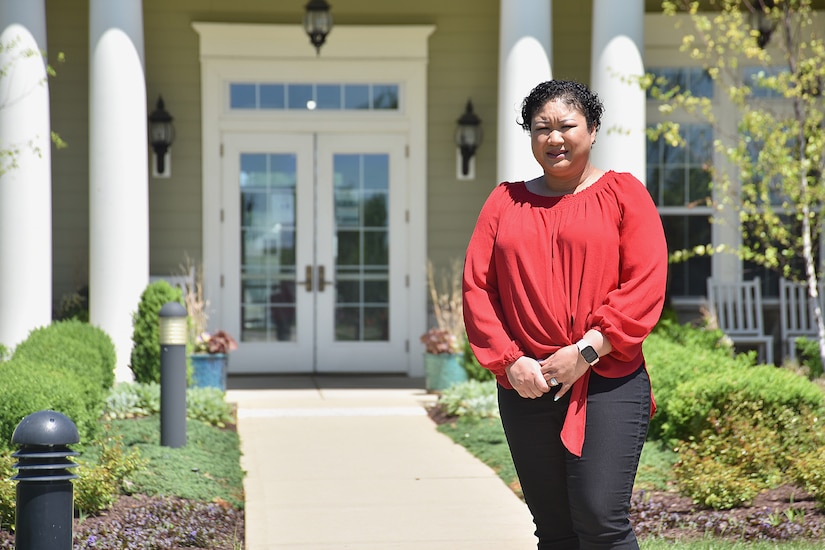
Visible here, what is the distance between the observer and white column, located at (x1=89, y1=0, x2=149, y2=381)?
930 cm

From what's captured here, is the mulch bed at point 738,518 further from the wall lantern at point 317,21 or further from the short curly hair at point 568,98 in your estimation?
the wall lantern at point 317,21

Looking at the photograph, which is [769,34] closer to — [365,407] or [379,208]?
[379,208]

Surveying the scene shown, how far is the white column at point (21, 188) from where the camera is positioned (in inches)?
363

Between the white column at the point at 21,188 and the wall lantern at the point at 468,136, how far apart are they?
4.19 metres

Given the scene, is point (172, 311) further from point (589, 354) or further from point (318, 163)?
point (318, 163)

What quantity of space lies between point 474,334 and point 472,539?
2088 millimetres

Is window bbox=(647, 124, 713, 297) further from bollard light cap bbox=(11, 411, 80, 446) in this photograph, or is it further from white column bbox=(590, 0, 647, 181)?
bollard light cap bbox=(11, 411, 80, 446)

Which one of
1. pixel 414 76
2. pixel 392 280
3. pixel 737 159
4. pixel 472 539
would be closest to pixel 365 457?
pixel 472 539

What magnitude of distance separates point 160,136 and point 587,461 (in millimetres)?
8918

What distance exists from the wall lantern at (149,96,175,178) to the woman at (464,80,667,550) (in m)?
8.46

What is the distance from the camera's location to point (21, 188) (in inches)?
363

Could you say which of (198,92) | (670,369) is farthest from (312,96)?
(670,369)

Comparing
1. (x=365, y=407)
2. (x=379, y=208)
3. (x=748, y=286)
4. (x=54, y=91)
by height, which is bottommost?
(x=365, y=407)

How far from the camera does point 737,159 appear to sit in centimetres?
786
